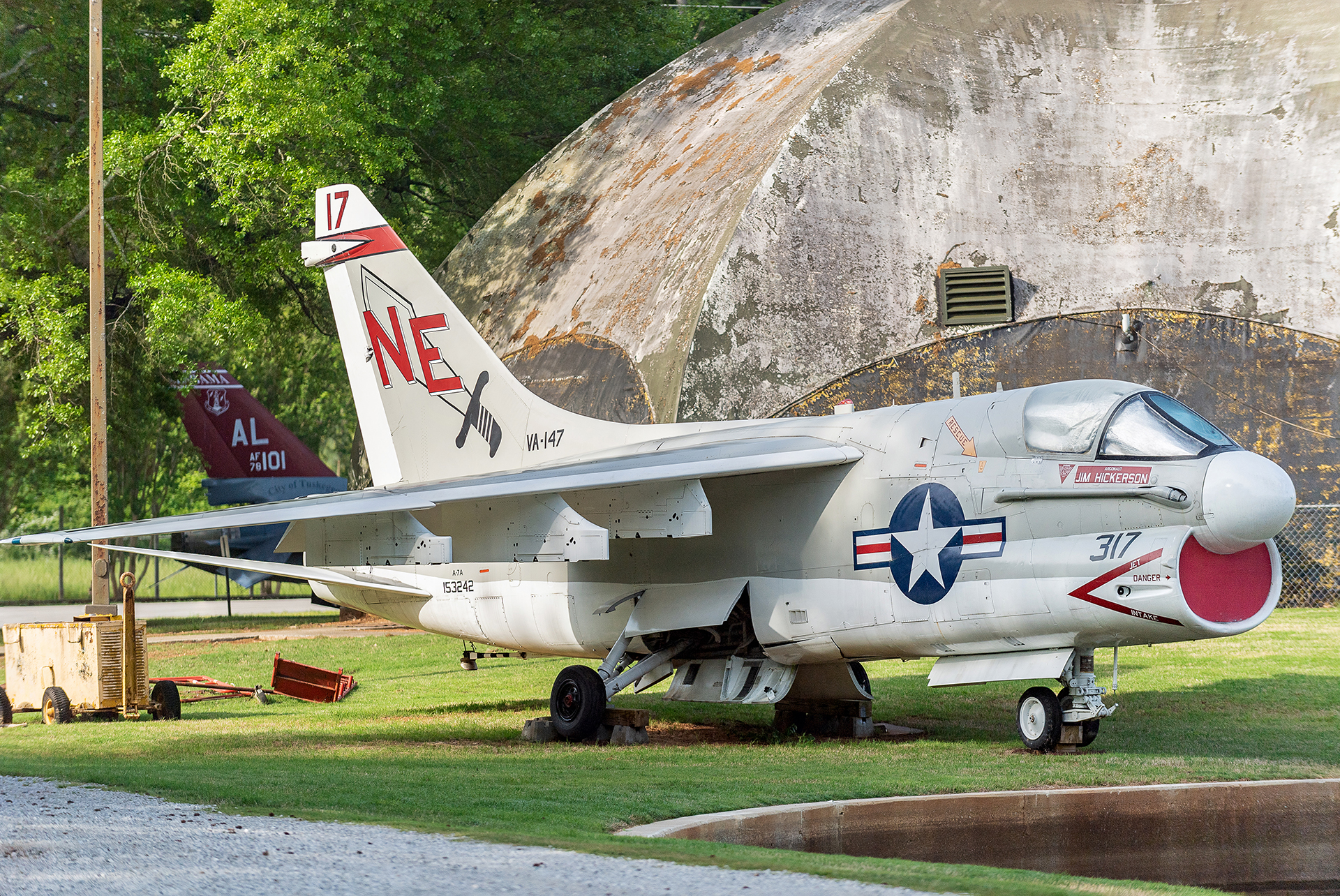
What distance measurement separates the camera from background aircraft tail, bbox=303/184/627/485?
16.6 meters

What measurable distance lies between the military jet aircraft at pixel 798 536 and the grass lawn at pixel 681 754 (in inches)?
36.7

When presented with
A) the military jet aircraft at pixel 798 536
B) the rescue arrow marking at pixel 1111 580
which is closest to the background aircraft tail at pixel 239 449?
the military jet aircraft at pixel 798 536

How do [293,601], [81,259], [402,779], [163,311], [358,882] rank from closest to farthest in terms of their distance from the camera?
[358,882] < [402,779] < [163,311] < [81,259] < [293,601]

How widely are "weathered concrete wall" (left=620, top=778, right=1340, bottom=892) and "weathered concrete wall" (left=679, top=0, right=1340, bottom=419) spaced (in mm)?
11824

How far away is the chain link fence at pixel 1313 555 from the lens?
72.7 feet

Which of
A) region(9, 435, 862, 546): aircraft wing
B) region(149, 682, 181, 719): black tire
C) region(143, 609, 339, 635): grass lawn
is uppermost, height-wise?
region(9, 435, 862, 546): aircraft wing

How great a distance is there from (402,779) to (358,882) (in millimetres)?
4343

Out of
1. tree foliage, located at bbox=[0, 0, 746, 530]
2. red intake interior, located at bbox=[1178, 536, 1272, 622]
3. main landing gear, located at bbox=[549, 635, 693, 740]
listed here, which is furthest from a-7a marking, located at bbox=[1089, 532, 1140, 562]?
tree foliage, located at bbox=[0, 0, 746, 530]

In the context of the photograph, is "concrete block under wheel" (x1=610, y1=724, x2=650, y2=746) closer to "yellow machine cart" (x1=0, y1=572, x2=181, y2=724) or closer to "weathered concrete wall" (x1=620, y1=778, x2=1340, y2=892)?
"weathered concrete wall" (x1=620, y1=778, x2=1340, y2=892)

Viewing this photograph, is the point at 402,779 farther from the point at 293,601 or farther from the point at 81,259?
the point at 293,601

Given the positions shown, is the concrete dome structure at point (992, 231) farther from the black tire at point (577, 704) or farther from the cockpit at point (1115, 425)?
the cockpit at point (1115, 425)

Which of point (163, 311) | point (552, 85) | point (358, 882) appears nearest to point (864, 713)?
point (358, 882)

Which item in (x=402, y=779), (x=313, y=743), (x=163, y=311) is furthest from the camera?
(x=163, y=311)

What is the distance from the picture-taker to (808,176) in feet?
74.8
